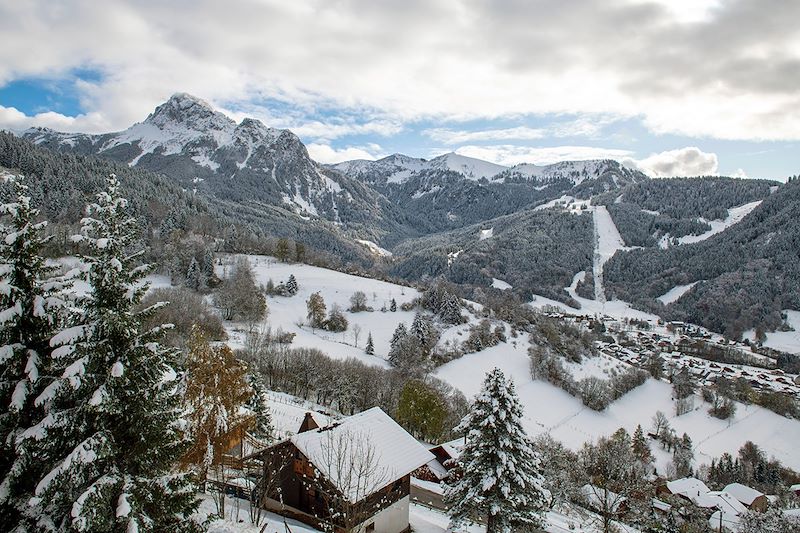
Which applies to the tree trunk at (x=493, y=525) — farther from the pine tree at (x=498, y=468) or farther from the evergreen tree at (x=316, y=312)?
the evergreen tree at (x=316, y=312)

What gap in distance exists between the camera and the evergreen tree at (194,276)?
79000mm

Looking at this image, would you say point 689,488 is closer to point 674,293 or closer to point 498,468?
point 498,468

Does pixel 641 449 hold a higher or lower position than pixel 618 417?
higher

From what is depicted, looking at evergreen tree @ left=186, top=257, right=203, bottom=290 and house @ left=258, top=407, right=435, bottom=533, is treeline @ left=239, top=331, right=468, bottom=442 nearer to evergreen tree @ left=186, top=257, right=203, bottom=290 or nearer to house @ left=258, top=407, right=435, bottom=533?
house @ left=258, top=407, right=435, bottom=533

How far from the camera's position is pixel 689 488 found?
43.7 meters

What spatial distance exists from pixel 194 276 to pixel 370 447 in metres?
70.7

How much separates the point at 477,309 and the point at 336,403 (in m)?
49.8

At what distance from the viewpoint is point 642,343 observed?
11769cm

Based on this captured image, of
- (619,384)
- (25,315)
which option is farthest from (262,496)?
(619,384)

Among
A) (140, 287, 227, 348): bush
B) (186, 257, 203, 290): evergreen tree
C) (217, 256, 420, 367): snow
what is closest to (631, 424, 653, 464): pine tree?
(217, 256, 420, 367): snow

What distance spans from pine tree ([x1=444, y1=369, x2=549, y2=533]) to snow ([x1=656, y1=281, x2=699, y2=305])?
17356 cm

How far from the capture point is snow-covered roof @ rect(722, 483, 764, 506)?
44.5m

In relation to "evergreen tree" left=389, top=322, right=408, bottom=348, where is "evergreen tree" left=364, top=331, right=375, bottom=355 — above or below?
below

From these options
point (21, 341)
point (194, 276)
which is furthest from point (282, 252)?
point (21, 341)
